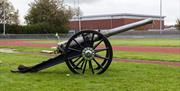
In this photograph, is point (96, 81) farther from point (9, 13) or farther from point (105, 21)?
point (105, 21)

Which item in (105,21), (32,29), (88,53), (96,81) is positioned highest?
(105,21)

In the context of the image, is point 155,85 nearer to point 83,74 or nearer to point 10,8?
point 83,74

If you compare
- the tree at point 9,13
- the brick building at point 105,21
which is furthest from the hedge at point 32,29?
the brick building at point 105,21

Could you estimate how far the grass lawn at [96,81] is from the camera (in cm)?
1040

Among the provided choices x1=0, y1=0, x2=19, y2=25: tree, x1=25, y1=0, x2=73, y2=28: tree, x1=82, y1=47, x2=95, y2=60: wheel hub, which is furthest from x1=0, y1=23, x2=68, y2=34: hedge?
x1=82, y1=47, x2=95, y2=60: wheel hub

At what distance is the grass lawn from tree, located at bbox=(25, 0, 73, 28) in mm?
66332

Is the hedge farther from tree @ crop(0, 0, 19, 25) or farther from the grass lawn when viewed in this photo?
the grass lawn

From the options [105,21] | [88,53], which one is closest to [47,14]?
[105,21]

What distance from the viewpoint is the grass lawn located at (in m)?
10.4

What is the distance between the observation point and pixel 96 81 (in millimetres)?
11617

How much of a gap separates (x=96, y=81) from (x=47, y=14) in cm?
7047

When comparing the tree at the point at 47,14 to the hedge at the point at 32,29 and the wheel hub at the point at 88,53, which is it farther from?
the wheel hub at the point at 88,53

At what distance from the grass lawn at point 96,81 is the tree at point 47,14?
218 ft

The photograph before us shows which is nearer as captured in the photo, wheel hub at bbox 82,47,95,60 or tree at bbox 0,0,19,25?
wheel hub at bbox 82,47,95,60
